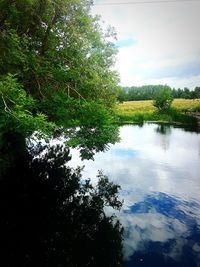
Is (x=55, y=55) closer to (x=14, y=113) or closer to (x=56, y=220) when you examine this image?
(x=14, y=113)

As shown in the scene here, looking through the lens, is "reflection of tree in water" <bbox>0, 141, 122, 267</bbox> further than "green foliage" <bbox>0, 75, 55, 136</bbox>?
No

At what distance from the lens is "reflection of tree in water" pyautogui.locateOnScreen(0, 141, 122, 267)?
14471 millimetres

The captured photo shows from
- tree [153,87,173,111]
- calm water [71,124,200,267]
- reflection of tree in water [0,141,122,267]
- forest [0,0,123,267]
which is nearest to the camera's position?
reflection of tree in water [0,141,122,267]

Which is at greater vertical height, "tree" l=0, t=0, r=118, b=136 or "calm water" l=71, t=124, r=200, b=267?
"tree" l=0, t=0, r=118, b=136

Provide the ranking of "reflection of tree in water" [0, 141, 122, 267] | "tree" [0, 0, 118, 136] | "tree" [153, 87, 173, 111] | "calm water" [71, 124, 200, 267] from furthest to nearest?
"tree" [153, 87, 173, 111], "tree" [0, 0, 118, 136], "calm water" [71, 124, 200, 267], "reflection of tree in water" [0, 141, 122, 267]

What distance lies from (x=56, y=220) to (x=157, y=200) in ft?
25.4

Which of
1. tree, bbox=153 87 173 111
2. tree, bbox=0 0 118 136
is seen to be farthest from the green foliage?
tree, bbox=153 87 173 111

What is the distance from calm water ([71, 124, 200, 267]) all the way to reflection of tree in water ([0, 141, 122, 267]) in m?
1.06

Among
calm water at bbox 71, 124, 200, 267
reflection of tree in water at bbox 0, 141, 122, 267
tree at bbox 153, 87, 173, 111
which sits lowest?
calm water at bbox 71, 124, 200, 267

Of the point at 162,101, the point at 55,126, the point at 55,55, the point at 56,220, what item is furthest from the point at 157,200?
the point at 162,101

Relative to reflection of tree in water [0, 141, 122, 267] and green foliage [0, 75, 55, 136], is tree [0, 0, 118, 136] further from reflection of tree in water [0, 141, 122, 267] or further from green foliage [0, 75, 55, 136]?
reflection of tree in water [0, 141, 122, 267]

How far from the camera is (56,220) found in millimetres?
18266

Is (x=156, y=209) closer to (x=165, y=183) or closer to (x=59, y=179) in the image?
(x=165, y=183)

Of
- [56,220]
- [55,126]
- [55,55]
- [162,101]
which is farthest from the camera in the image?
[162,101]
